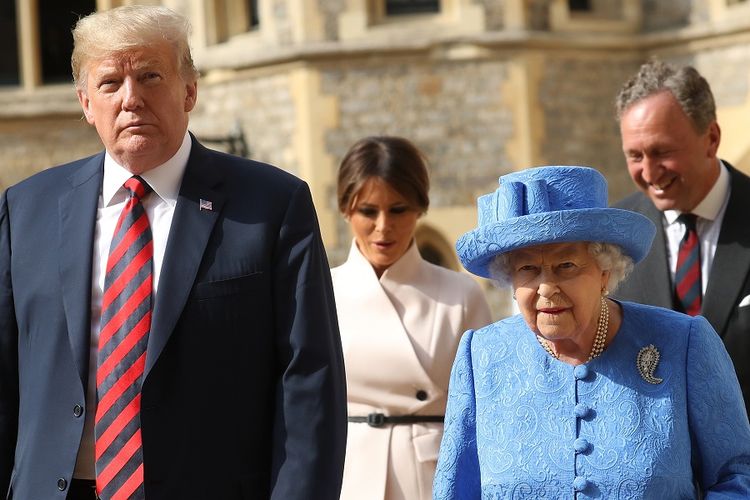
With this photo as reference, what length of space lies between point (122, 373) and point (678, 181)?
1914mm

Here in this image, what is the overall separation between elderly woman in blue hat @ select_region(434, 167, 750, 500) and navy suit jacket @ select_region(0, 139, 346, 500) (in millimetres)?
369

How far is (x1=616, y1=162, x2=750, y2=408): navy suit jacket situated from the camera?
423 cm

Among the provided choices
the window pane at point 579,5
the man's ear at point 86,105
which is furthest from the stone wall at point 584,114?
the man's ear at point 86,105

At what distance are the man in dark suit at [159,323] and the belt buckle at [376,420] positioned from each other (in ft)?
3.58

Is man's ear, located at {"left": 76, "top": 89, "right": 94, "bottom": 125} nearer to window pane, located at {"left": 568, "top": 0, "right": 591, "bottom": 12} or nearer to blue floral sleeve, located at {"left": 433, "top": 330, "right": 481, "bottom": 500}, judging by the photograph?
blue floral sleeve, located at {"left": 433, "top": 330, "right": 481, "bottom": 500}

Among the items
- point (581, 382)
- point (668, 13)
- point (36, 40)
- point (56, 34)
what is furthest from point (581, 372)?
point (56, 34)

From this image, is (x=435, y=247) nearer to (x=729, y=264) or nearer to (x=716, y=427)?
(x=729, y=264)

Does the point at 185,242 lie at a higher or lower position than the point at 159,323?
higher

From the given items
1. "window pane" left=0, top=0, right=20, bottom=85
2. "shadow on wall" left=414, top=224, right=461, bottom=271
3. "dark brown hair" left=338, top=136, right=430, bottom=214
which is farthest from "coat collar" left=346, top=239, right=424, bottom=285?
"window pane" left=0, top=0, right=20, bottom=85

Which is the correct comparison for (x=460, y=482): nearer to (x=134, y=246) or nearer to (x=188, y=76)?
(x=134, y=246)

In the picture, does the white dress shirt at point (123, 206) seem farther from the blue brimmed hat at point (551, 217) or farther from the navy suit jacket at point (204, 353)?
the blue brimmed hat at point (551, 217)

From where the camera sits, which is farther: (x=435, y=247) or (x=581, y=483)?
(x=435, y=247)

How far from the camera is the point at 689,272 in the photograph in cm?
442

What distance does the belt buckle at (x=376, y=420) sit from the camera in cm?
457
